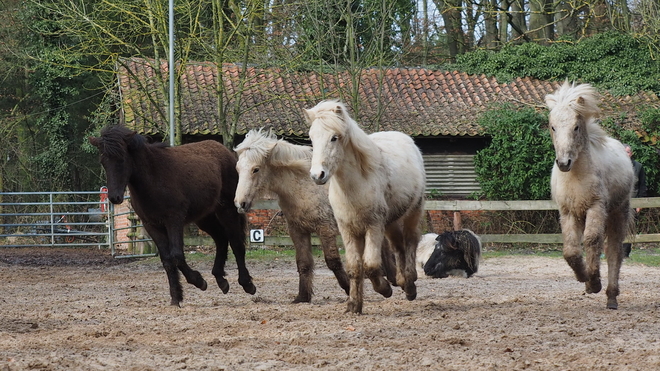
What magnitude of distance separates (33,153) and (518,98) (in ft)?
57.1

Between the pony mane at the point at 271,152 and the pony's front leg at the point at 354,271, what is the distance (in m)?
1.50

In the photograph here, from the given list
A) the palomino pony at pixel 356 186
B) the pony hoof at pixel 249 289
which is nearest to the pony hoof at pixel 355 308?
the palomino pony at pixel 356 186

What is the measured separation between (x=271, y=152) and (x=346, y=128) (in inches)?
69.2

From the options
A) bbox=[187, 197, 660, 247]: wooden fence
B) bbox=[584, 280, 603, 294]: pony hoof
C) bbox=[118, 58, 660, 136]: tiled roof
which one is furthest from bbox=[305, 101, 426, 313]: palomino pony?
bbox=[118, 58, 660, 136]: tiled roof

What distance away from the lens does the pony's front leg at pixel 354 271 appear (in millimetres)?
7461

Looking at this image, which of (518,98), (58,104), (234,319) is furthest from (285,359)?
(58,104)

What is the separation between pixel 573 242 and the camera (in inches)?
296

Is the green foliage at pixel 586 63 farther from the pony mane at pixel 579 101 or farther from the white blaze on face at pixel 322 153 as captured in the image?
the white blaze on face at pixel 322 153

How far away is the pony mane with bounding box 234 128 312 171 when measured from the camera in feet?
28.7

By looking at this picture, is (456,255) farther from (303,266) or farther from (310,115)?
(310,115)

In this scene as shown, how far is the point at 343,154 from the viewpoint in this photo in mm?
7281

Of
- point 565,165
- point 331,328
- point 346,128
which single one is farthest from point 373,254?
point 565,165

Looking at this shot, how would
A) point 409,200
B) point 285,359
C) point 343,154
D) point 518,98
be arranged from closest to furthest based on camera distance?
point 285,359, point 343,154, point 409,200, point 518,98

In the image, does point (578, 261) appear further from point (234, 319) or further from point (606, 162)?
point (234, 319)
